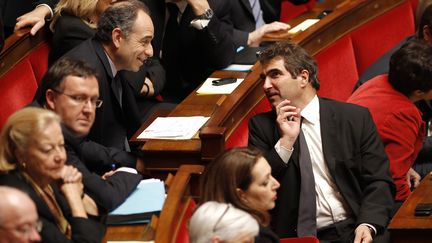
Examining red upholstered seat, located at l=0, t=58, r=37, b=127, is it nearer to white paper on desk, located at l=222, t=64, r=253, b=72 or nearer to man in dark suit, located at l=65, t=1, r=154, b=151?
man in dark suit, located at l=65, t=1, r=154, b=151

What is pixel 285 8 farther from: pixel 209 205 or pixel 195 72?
pixel 209 205

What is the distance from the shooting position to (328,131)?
2.92 metres

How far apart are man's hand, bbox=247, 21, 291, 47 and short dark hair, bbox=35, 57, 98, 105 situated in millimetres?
1362

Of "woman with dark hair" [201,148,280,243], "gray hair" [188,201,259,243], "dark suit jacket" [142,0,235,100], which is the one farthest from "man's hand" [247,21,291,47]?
"gray hair" [188,201,259,243]

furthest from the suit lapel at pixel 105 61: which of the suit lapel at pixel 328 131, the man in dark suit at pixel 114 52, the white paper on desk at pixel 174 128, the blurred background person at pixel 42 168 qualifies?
the blurred background person at pixel 42 168

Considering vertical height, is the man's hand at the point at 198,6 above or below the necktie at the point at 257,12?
above

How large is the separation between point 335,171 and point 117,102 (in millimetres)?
636

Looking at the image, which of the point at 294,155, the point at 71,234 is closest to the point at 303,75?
the point at 294,155

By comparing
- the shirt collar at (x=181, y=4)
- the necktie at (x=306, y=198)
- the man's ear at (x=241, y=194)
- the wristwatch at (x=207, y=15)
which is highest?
the man's ear at (x=241, y=194)

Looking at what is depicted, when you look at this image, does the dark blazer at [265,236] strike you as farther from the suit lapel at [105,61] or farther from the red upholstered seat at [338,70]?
the red upholstered seat at [338,70]

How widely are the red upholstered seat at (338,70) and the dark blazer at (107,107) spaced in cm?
82

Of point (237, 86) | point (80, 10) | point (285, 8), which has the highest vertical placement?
point (80, 10)

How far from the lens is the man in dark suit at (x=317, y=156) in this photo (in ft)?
9.27

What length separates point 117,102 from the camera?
302 cm
